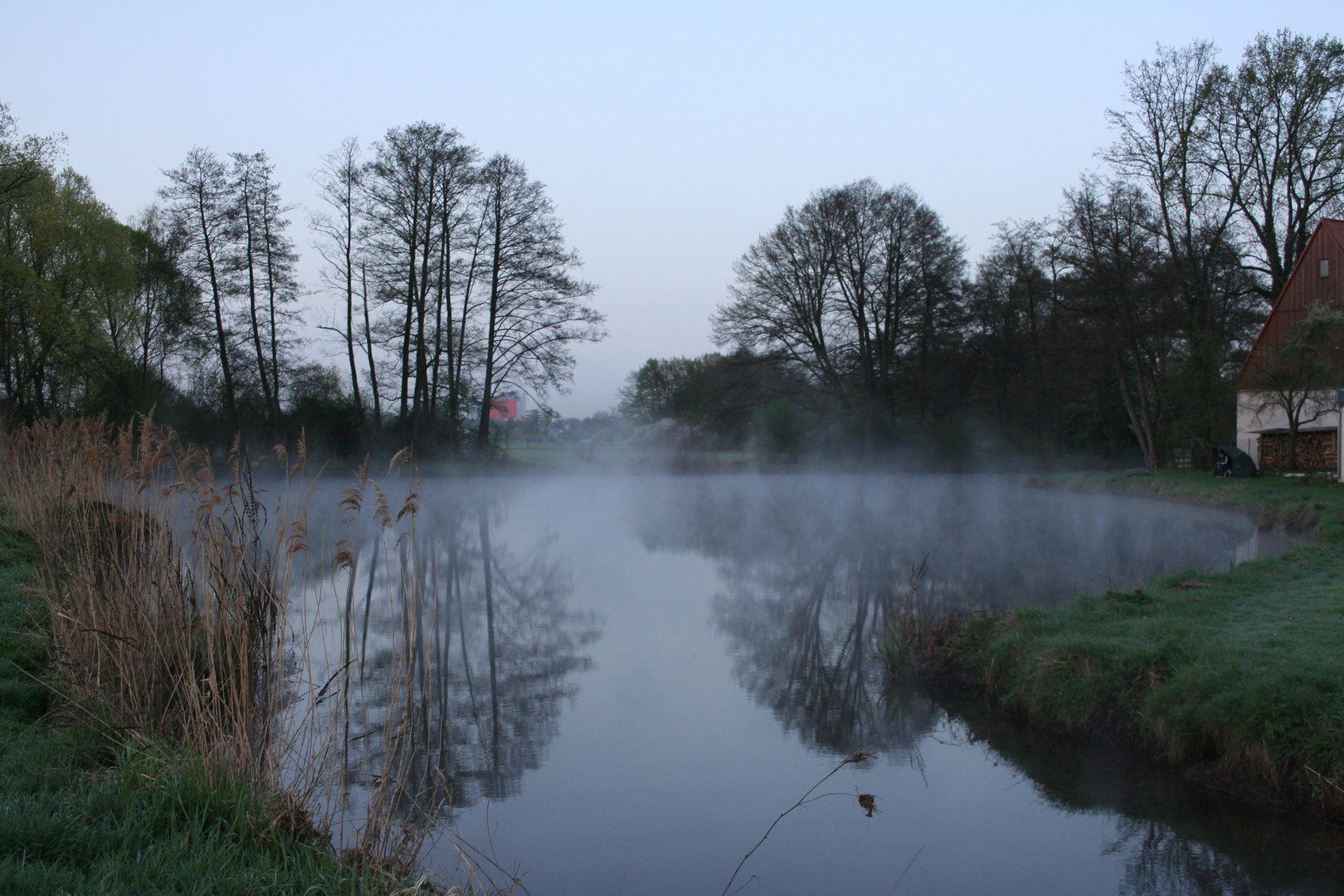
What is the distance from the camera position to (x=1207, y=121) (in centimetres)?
2220

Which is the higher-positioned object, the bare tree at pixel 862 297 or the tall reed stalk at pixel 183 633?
the bare tree at pixel 862 297

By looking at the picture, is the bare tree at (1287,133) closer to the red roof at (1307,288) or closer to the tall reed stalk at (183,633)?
the red roof at (1307,288)

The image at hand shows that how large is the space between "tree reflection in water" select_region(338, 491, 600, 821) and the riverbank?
2746 millimetres

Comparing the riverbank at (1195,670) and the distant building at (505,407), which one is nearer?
the riverbank at (1195,670)

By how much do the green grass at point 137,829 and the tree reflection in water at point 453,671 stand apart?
0.33m

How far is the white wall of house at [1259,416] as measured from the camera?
17.9 m

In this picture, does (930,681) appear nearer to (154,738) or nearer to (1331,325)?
(154,738)

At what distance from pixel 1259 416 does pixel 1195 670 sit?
2033 cm

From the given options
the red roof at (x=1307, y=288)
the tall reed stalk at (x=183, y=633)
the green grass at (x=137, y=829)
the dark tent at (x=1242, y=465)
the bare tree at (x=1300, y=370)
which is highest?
the red roof at (x=1307, y=288)

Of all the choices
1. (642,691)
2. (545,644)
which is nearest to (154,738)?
(642,691)

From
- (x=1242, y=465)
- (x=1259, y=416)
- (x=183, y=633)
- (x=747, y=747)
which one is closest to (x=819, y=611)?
(x=747, y=747)

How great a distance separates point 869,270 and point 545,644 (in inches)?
901

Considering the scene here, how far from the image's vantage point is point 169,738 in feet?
11.1

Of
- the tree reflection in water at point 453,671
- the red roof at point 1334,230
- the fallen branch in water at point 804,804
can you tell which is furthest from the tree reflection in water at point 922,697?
the red roof at point 1334,230
